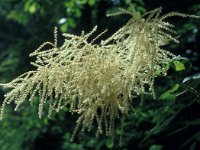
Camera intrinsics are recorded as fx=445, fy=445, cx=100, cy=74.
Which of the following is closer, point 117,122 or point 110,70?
point 110,70

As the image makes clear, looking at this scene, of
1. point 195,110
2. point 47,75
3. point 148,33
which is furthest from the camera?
point 195,110

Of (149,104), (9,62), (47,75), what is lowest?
(47,75)

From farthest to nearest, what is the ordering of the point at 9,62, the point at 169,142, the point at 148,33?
the point at 9,62 < the point at 169,142 < the point at 148,33

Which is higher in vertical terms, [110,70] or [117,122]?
[117,122]

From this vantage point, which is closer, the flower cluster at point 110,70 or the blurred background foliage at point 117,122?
the flower cluster at point 110,70

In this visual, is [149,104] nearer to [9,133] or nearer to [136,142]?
[136,142]

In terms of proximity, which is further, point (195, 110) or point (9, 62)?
point (9, 62)

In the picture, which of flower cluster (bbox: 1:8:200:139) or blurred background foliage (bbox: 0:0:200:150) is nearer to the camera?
flower cluster (bbox: 1:8:200:139)

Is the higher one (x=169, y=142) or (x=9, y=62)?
(x=9, y=62)

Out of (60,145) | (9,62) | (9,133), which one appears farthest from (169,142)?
(9,62)

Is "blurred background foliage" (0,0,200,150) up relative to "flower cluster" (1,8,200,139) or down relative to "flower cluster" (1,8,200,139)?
up

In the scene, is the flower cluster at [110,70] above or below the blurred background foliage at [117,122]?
below
